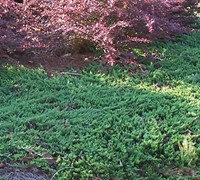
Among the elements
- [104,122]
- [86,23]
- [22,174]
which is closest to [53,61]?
[86,23]

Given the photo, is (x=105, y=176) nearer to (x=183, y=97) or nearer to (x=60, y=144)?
(x=60, y=144)

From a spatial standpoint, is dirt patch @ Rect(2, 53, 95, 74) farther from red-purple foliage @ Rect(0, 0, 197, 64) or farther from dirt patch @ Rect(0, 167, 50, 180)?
dirt patch @ Rect(0, 167, 50, 180)

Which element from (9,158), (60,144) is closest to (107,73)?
(60,144)

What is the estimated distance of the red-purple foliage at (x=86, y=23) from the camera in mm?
3582

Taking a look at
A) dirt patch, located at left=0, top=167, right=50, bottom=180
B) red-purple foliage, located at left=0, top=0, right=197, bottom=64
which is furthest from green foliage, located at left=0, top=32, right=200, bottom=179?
red-purple foliage, located at left=0, top=0, right=197, bottom=64

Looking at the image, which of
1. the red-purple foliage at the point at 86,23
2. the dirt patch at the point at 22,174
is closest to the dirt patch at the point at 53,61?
the red-purple foliage at the point at 86,23

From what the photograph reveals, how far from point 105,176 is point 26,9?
6.65ft

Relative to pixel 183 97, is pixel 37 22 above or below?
above

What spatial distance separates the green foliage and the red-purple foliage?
285 millimetres

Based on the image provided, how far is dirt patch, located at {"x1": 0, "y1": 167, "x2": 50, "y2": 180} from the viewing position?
7.82 ft

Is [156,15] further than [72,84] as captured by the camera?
Yes

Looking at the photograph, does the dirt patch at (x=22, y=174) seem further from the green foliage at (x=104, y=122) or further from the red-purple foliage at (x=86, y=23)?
the red-purple foliage at (x=86, y=23)

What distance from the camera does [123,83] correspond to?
10.8 feet

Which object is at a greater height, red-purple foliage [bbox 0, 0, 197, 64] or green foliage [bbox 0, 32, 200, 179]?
red-purple foliage [bbox 0, 0, 197, 64]
